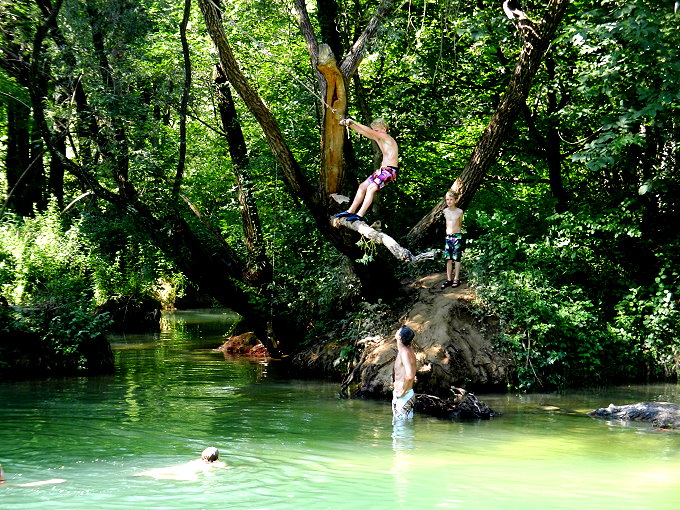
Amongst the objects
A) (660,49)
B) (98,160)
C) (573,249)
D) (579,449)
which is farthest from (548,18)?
(98,160)

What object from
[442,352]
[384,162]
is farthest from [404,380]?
[384,162]

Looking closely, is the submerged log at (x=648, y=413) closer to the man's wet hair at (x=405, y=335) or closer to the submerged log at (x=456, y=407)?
the submerged log at (x=456, y=407)

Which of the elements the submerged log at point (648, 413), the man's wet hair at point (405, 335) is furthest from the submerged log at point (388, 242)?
the submerged log at point (648, 413)

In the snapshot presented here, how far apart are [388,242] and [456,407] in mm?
3624

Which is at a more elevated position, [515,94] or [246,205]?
[515,94]

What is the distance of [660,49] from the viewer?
12.1 meters

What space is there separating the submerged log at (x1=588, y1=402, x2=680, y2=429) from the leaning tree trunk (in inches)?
207

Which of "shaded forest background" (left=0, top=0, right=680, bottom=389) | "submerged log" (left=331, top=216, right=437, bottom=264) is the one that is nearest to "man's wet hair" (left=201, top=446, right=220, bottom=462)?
"submerged log" (left=331, top=216, right=437, bottom=264)

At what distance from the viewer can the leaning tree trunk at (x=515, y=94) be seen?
547 inches

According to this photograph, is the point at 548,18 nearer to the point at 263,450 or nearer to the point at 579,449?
the point at 579,449

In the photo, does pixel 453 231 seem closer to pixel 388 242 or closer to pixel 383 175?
pixel 383 175

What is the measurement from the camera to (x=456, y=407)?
12117mm

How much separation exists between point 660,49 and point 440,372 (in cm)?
639

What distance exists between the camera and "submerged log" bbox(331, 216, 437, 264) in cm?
951
